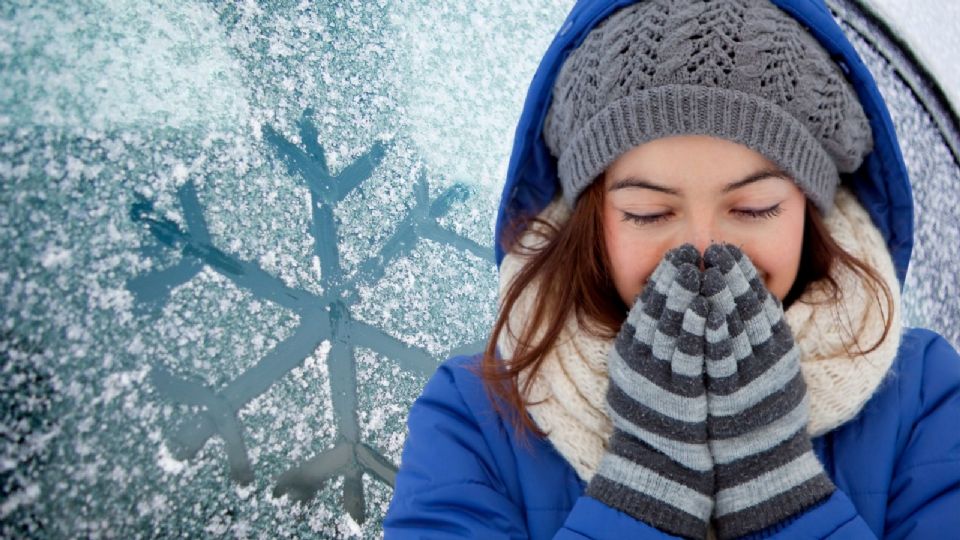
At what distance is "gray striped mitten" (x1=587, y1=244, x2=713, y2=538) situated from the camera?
79cm

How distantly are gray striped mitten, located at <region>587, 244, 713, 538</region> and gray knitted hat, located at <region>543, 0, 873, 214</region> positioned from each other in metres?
0.15

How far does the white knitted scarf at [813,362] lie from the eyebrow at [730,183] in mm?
183

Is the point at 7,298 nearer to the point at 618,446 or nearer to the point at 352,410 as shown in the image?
the point at 352,410

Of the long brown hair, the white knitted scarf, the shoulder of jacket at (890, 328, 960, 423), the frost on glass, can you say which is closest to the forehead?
the long brown hair

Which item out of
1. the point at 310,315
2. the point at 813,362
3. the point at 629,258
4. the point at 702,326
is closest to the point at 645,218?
the point at 629,258

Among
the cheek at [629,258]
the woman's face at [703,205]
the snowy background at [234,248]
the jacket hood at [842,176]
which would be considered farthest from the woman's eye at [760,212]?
the snowy background at [234,248]

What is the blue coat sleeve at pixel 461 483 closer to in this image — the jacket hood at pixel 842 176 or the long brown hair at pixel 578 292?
the long brown hair at pixel 578 292

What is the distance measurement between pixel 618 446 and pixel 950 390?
1.49 ft

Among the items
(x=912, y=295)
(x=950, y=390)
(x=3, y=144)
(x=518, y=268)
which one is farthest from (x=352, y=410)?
(x=912, y=295)

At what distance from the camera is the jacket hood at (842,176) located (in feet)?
3.05

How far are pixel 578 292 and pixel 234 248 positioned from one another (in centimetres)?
54

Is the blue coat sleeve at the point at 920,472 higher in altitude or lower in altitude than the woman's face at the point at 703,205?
lower

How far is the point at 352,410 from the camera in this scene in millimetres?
1204

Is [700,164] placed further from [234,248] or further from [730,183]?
[234,248]
